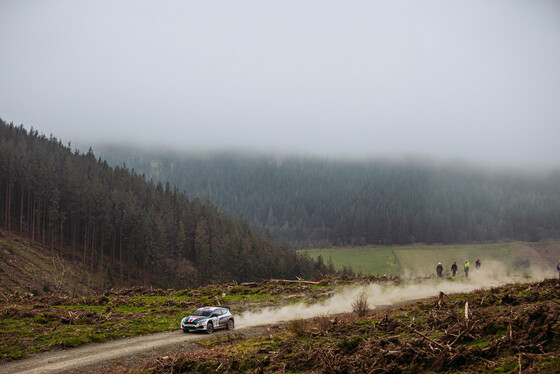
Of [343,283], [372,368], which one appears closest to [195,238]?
[343,283]

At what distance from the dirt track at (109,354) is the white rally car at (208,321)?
61cm

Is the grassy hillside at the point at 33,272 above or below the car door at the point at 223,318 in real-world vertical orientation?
below

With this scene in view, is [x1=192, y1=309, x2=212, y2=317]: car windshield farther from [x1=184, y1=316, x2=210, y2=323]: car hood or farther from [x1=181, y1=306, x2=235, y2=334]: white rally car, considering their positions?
[x1=184, y1=316, x2=210, y2=323]: car hood

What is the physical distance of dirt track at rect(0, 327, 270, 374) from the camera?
23984mm

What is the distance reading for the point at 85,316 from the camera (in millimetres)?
36594

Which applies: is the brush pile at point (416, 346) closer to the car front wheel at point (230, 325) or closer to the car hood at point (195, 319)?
the car hood at point (195, 319)

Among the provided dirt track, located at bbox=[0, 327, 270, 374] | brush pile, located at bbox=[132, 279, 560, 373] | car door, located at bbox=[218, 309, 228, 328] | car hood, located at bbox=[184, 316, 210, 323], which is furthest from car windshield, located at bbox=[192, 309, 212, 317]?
brush pile, located at bbox=[132, 279, 560, 373]

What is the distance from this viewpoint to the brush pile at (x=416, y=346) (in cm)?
1744

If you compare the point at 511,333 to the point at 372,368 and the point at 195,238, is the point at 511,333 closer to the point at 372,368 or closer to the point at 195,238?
the point at 372,368

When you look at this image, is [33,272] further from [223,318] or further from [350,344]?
[350,344]

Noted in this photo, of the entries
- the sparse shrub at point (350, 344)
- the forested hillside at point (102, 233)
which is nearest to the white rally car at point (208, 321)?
the sparse shrub at point (350, 344)

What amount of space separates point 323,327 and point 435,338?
816 cm

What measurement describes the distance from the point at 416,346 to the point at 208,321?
18543mm

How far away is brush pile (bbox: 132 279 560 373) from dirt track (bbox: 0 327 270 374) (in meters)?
3.63
